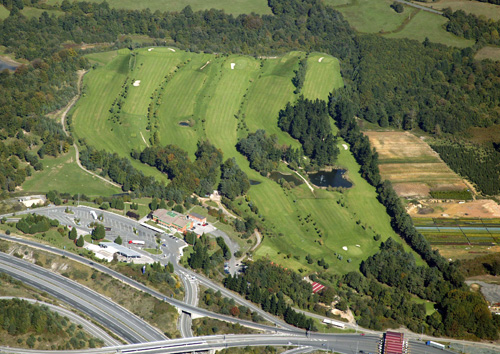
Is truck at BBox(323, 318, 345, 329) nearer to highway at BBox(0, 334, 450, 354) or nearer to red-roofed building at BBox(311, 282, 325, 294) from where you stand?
highway at BBox(0, 334, 450, 354)

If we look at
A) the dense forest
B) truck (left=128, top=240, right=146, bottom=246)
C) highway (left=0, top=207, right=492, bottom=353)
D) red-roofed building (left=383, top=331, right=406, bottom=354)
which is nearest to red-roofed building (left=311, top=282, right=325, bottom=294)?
highway (left=0, top=207, right=492, bottom=353)

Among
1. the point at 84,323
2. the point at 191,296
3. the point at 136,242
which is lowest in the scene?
the point at 191,296

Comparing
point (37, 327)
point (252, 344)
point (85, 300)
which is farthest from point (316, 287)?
point (37, 327)

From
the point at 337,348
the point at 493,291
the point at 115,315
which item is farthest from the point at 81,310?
the point at 493,291

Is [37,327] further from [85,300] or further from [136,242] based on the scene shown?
[136,242]

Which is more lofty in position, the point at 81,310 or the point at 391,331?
the point at 81,310

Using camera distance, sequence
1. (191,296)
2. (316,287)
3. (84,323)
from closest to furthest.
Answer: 1. (84,323)
2. (191,296)
3. (316,287)

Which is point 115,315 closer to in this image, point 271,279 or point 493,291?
point 271,279
